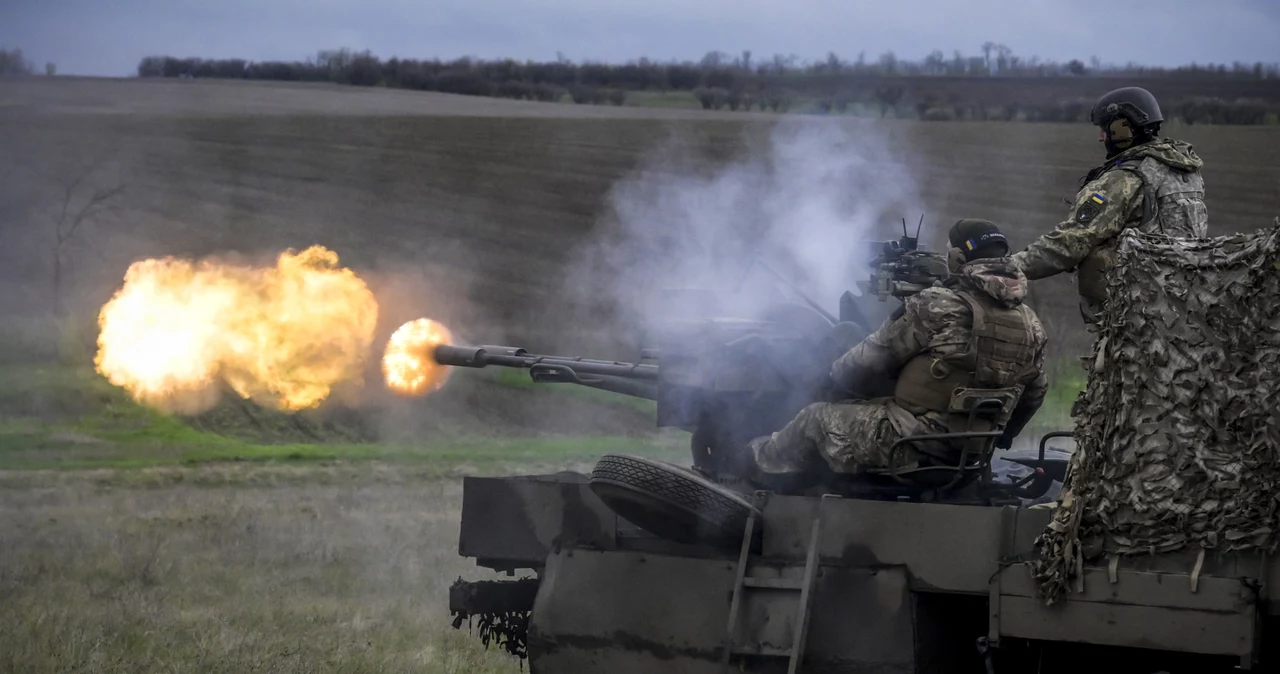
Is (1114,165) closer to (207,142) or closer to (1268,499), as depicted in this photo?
(1268,499)

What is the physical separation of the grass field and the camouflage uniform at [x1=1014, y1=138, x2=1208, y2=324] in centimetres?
386

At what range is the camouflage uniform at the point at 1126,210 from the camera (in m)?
6.79

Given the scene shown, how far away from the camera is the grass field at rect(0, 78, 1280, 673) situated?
376 inches

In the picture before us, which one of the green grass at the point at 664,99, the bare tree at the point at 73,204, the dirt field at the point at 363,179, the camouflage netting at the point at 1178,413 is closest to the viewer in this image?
the camouflage netting at the point at 1178,413

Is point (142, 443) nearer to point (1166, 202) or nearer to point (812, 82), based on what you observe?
point (812, 82)

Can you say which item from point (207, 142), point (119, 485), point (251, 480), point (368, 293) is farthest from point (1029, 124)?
point (207, 142)

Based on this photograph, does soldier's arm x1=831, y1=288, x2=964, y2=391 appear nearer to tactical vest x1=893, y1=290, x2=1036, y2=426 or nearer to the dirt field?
tactical vest x1=893, y1=290, x2=1036, y2=426

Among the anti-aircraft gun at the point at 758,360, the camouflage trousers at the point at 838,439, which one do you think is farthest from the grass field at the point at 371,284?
the camouflage trousers at the point at 838,439

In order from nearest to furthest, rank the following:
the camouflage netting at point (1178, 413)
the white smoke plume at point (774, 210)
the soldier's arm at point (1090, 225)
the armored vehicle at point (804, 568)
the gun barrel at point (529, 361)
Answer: the camouflage netting at point (1178, 413), the armored vehicle at point (804, 568), the soldier's arm at point (1090, 225), the gun barrel at point (529, 361), the white smoke plume at point (774, 210)

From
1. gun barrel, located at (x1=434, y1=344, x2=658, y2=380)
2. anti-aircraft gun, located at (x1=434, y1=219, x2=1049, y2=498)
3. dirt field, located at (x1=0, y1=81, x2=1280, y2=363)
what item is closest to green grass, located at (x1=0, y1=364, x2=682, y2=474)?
dirt field, located at (x1=0, y1=81, x2=1280, y2=363)

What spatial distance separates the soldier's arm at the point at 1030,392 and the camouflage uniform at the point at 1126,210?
41cm

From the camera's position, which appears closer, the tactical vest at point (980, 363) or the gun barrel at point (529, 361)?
the tactical vest at point (980, 363)

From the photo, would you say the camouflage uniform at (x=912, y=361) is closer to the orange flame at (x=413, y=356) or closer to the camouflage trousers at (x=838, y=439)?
the camouflage trousers at (x=838, y=439)

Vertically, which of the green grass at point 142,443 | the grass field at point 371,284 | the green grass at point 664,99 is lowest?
the green grass at point 142,443
